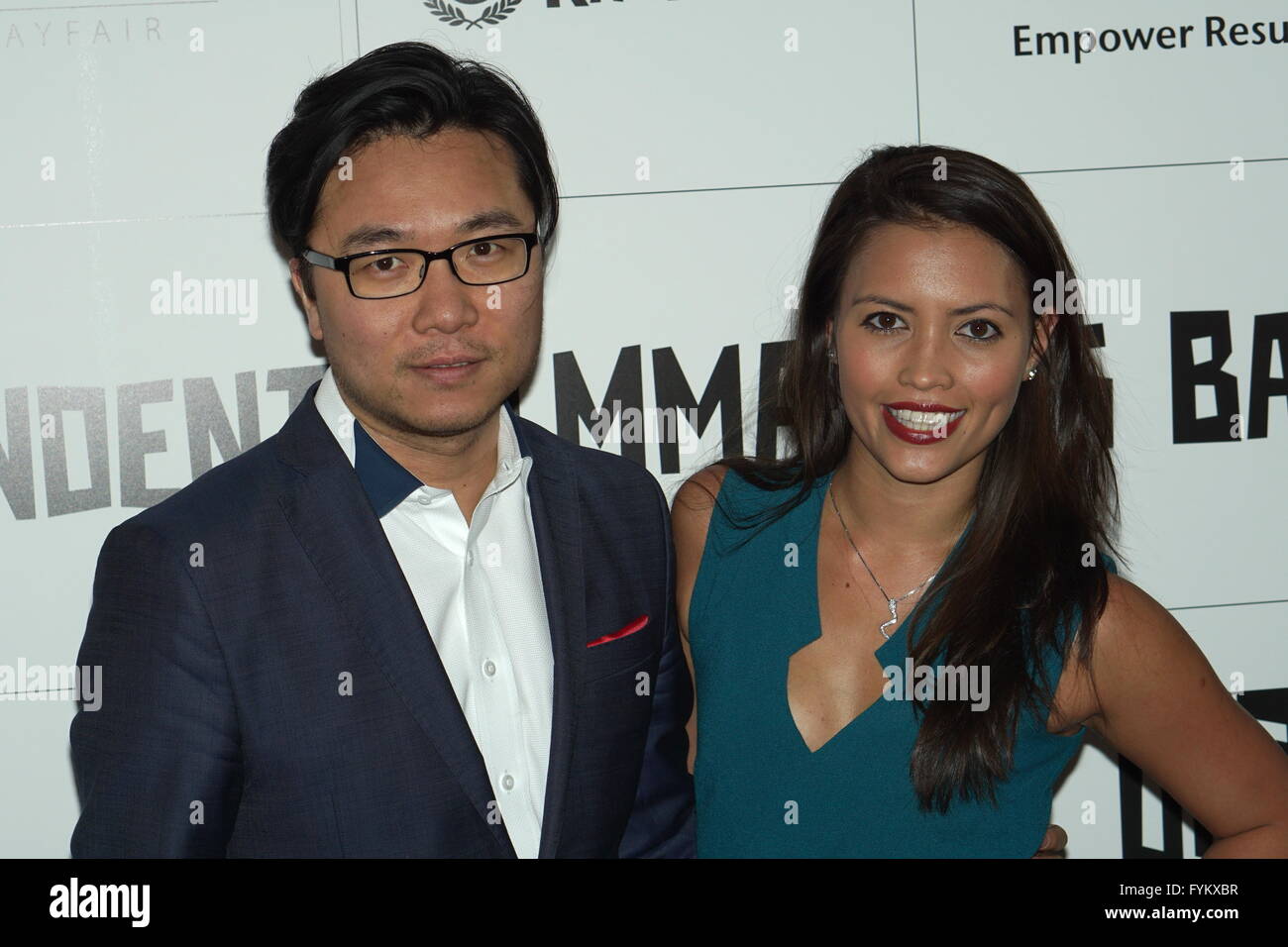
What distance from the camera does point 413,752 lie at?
5.48 feet

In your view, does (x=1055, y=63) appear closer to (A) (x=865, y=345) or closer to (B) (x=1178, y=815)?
(A) (x=865, y=345)

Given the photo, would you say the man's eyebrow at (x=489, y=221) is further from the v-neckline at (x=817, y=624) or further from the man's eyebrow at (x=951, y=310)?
the v-neckline at (x=817, y=624)

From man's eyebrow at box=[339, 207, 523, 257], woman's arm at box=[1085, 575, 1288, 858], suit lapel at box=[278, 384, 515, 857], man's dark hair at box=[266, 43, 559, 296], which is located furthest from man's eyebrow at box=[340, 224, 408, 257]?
woman's arm at box=[1085, 575, 1288, 858]

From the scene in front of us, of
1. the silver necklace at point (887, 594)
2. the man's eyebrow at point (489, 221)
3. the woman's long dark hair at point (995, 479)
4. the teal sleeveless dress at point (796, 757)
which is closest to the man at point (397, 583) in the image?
the man's eyebrow at point (489, 221)

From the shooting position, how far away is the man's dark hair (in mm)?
1809

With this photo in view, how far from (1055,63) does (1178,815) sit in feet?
6.18

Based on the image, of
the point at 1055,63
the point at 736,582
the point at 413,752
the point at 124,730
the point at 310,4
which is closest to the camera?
the point at 124,730

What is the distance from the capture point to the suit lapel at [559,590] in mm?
1775

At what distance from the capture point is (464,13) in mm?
2553

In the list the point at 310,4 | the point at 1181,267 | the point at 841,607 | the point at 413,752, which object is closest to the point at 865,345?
the point at 841,607

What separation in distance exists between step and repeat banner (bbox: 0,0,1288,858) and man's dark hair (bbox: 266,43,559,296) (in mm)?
719

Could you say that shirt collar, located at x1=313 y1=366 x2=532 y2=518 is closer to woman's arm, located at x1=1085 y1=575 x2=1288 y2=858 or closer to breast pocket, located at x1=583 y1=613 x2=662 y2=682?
breast pocket, located at x1=583 y1=613 x2=662 y2=682

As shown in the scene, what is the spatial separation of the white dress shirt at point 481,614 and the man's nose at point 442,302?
23 cm
